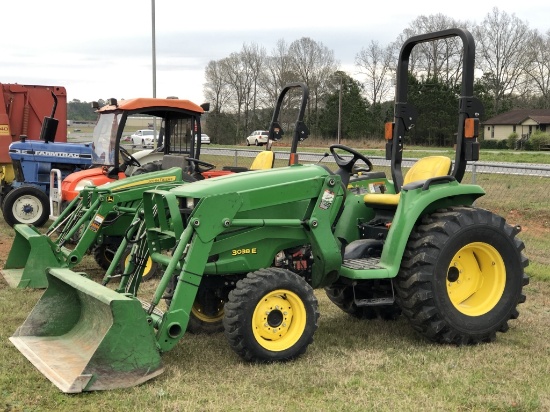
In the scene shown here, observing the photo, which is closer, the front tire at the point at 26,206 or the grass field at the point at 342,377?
the grass field at the point at 342,377

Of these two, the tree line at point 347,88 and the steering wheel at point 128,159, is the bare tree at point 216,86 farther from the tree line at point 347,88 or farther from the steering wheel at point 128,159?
the steering wheel at point 128,159

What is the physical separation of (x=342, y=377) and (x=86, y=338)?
1.91 metres

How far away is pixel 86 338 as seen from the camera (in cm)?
536

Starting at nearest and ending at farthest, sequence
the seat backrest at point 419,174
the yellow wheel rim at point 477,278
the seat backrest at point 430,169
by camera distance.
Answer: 1. the yellow wheel rim at point 477,278
2. the seat backrest at point 419,174
3. the seat backrest at point 430,169

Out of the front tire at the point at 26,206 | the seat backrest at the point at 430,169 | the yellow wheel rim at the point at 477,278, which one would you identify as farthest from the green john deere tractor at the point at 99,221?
the front tire at the point at 26,206

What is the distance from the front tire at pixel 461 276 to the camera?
5.57 meters

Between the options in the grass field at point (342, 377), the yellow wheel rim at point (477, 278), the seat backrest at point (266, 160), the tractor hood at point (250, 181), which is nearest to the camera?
the grass field at point (342, 377)

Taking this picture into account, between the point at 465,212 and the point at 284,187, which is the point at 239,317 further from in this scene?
the point at 465,212

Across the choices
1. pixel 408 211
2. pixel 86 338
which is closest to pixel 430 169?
pixel 408 211

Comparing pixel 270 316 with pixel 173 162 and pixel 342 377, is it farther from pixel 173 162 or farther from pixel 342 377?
pixel 173 162

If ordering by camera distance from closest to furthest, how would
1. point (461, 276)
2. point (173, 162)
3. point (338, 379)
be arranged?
point (338, 379)
point (461, 276)
point (173, 162)

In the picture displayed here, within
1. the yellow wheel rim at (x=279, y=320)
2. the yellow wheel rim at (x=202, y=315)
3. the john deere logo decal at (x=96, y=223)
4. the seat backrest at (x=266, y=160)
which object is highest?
the seat backrest at (x=266, y=160)

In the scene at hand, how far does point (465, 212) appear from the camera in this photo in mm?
5797

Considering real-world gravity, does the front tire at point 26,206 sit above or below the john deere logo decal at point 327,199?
below
